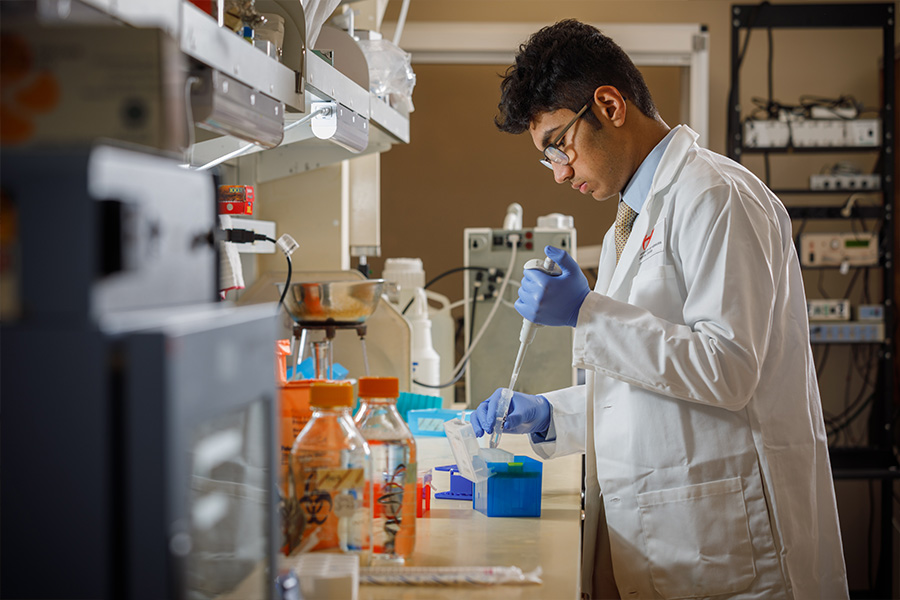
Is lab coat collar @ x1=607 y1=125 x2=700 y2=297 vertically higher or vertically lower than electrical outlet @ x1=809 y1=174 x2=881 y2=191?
lower

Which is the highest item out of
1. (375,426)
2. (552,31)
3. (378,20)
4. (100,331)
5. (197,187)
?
(378,20)

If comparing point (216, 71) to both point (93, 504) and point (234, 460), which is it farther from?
point (93, 504)

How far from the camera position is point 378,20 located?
114 inches

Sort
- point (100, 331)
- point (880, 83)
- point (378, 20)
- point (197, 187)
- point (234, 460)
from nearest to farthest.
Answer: point (100, 331) < point (197, 187) < point (234, 460) < point (378, 20) < point (880, 83)

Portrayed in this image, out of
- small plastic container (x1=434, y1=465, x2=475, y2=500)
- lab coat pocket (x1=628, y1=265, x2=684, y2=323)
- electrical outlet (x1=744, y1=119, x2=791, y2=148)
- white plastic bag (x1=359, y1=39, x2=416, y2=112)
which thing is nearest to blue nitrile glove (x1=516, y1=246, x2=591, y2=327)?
lab coat pocket (x1=628, y1=265, x2=684, y2=323)

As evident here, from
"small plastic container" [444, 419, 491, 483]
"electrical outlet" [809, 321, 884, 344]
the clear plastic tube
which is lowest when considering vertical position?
the clear plastic tube

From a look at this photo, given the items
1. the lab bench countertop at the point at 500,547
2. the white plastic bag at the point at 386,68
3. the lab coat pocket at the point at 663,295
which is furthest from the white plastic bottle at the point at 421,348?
the lab coat pocket at the point at 663,295

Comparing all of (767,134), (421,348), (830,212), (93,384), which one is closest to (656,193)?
(93,384)

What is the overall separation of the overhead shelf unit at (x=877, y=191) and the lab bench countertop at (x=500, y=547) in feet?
8.36

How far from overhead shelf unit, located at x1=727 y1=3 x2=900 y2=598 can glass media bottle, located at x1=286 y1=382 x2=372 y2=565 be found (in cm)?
309

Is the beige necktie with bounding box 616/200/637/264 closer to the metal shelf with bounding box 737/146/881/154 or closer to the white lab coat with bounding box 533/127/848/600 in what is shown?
the white lab coat with bounding box 533/127/848/600

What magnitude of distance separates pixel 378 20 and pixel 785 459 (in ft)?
7.07

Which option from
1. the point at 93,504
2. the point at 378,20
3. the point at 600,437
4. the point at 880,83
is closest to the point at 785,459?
the point at 600,437

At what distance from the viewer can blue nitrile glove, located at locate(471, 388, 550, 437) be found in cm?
166
